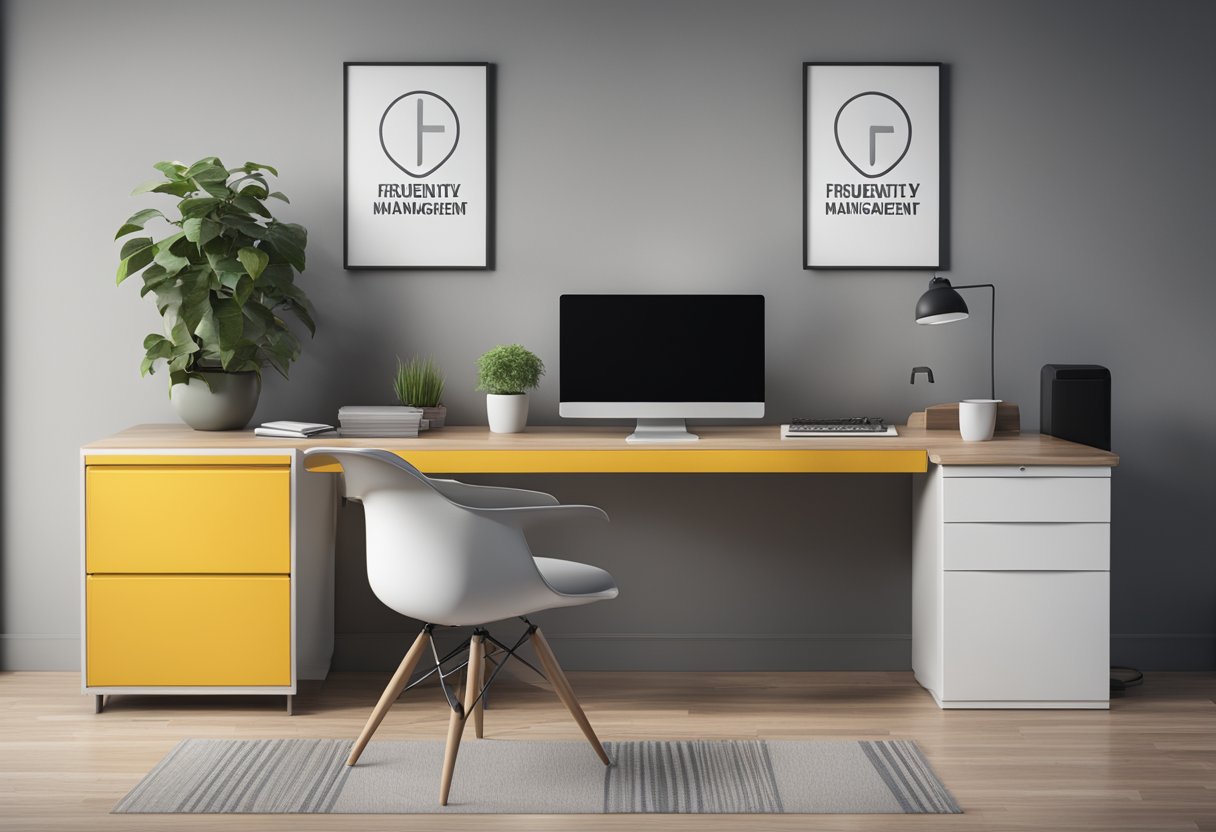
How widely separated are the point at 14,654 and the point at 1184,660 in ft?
13.9

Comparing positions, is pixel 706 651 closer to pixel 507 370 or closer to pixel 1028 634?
pixel 1028 634

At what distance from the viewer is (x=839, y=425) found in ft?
11.9

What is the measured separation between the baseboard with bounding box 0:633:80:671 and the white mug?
321 centimetres

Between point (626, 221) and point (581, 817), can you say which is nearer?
point (581, 817)

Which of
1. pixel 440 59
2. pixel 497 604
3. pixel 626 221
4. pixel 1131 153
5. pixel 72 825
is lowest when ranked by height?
pixel 72 825

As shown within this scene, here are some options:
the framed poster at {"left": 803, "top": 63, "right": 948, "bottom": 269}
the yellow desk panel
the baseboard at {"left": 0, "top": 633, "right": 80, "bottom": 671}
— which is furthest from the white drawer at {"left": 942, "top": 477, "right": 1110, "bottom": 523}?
the baseboard at {"left": 0, "top": 633, "right": 80, "bottom": 671}

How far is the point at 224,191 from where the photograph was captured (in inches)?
142

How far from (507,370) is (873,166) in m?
1.50

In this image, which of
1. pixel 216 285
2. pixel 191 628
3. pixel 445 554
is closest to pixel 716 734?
pixel 445 554

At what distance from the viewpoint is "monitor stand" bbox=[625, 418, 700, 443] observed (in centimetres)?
354

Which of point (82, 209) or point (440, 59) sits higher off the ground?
point (440, 59)

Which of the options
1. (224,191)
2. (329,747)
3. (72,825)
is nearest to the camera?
(72,825)

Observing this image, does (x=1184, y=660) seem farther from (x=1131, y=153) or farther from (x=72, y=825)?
(x=72, y=825)

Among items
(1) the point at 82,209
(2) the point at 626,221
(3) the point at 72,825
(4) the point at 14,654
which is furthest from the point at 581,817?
(1) the point at 82,209
